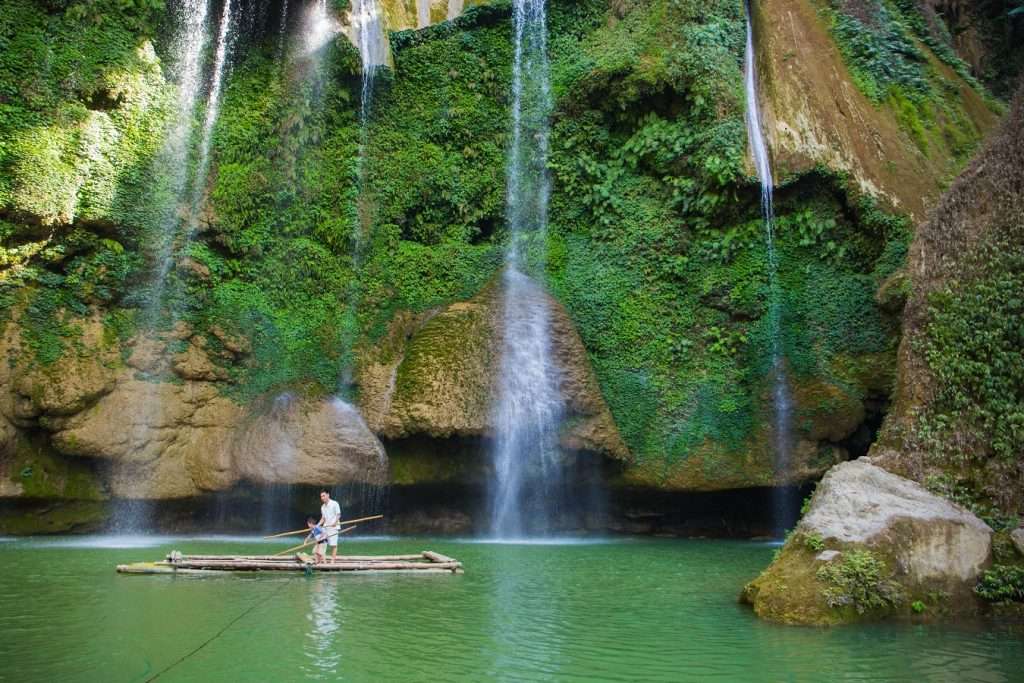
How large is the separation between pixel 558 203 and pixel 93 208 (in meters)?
10.2

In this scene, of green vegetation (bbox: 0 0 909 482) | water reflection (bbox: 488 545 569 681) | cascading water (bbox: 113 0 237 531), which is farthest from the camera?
green vegetation (bbox: 0 0 909 482)

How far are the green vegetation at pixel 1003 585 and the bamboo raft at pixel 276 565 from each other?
653 centimetres

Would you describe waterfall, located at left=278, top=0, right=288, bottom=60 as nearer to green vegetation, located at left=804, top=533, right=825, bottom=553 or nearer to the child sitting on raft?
the child sitting on raft

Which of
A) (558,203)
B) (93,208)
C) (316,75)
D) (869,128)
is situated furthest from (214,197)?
(869,128)

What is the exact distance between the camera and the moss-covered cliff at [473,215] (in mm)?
16859

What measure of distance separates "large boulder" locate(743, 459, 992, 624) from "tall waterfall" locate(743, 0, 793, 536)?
709 cm

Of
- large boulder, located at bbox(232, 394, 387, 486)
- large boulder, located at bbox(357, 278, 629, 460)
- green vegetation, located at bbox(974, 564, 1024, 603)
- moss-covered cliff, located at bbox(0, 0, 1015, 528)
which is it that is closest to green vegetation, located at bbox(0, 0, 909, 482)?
moss-covered cliff, located at bbox(0, 0, 1015, 528)

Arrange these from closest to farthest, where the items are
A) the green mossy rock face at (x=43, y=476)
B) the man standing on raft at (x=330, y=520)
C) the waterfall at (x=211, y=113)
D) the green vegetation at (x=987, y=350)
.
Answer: the green vegetation at (x=987, y=350)
the man standing on raft at (x=330, y=520)
the green mossy rock face at (x=43, y=476)
the waterfall at (x=211, y=113)

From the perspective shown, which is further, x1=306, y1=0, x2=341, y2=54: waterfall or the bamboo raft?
x1=306, y1=0, x2=341, y2=54: waterfall

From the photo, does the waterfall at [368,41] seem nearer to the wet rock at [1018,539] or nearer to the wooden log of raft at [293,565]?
the wooden log of raft at [293,565]

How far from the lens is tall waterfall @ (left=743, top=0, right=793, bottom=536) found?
16.7 metres

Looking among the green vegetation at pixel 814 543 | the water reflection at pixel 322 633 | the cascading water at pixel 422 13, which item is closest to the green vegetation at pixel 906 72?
the cascading water at pixel 422 13

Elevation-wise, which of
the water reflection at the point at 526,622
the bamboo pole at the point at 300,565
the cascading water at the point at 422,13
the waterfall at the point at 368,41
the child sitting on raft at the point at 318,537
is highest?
the cascading water at the point at 422,13

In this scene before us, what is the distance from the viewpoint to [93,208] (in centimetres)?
1756
